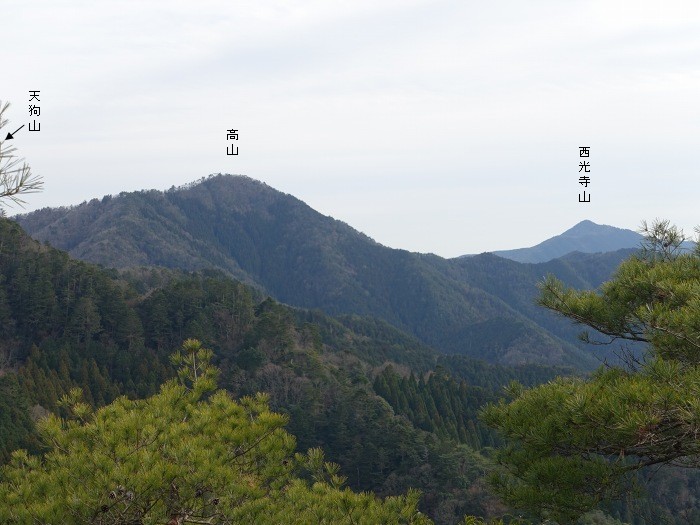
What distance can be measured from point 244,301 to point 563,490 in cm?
7587

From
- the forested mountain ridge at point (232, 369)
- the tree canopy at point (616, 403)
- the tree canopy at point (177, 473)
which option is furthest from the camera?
the forested mountain ridge at point (232, 369)

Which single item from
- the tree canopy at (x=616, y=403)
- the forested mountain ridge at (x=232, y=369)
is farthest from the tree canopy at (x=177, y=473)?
the forested mountain ridge at (x=232, y=369)

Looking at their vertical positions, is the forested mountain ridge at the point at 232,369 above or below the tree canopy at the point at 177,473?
below

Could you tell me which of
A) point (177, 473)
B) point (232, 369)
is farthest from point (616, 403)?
point (232, 369)

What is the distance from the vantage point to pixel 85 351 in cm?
7038

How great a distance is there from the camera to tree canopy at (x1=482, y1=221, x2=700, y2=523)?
7785 mm

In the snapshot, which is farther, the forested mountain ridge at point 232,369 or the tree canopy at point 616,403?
the forested mountain ridge at point 232,369

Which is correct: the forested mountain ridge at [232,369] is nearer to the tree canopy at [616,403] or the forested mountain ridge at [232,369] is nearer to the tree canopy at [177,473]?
the tree canopy at [616,403]

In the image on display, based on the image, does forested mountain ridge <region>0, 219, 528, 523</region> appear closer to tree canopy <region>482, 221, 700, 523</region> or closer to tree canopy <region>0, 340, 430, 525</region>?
tree canopy <region>482, 221, 700, 523</region>

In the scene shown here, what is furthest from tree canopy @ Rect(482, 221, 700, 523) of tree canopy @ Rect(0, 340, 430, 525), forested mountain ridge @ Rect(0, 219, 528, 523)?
forested mountain ridge @ Rect(0, 219, 528, 523)

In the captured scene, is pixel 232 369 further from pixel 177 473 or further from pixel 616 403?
pixel 616 403

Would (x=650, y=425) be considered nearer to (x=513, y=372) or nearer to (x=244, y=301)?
(x=244, y=301)

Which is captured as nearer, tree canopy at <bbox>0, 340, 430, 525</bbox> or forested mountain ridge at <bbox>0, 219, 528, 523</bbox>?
tree canopy at <bbox>0, 340, 430, 525</bbox>

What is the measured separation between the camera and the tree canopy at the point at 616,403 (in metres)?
7.79
